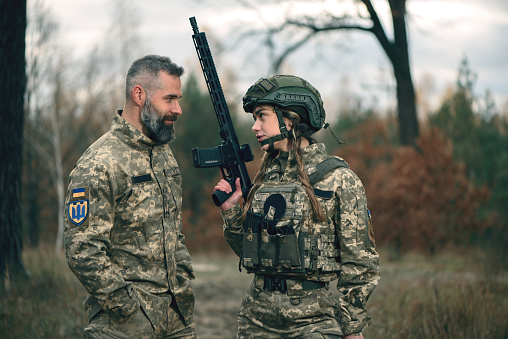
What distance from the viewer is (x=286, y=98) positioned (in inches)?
137

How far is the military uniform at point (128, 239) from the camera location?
A: 3.06m

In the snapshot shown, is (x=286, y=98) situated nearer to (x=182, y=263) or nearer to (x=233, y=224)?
(x=233, y=224)

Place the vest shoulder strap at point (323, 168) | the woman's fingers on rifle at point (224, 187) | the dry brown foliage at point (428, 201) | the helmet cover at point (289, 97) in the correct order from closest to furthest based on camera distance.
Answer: the vest shoulder strap at point (323, 168), the helmet cover at point (289, 97), the woman's fingers on rifle at point (224, 187), the dry brown foliage at point (428, 201)

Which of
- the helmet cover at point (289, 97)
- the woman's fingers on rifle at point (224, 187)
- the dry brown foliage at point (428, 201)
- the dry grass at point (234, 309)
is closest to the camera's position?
the helmet cover at point (289, 97)

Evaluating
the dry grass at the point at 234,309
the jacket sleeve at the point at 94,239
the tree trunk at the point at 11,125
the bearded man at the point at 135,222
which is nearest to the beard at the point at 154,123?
the bearded man at the point at 135,222

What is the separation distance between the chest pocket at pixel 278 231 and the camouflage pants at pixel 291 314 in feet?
0.50

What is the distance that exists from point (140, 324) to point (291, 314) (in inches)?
35.4

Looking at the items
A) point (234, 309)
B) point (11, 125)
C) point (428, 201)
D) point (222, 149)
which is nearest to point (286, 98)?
point (222, 149)

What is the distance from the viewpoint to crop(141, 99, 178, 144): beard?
3518 mm

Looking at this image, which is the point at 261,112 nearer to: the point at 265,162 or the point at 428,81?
the point at 265,162

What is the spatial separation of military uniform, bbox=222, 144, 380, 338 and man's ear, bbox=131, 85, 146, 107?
99 cm

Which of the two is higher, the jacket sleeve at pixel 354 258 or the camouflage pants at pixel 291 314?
the jacket sleeve at pixel 354 258

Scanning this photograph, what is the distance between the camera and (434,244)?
13586mm

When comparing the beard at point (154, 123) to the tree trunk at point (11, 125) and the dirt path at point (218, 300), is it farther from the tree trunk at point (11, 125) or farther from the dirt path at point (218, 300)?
the tree trunk at point (11, 125)
